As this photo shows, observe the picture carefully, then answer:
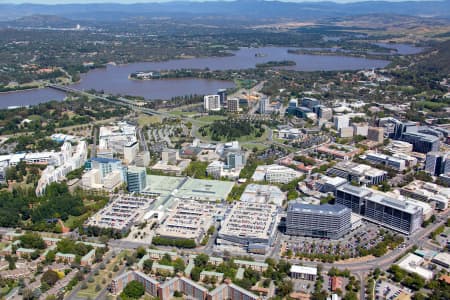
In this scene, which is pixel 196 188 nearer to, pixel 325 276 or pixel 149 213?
pixel 149 213

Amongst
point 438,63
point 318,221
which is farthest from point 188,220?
point 438,63

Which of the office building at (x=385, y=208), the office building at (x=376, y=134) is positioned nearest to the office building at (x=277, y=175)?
the office building at (x=385, y=208)

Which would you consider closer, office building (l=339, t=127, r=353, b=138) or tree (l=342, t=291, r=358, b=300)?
tree (l=342, t=291, r=358, b=300)

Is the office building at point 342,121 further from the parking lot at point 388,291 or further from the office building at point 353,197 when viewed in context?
the parking lot at point 388,291

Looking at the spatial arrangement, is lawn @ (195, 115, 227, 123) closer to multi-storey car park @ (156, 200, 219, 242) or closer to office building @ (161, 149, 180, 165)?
office building @ (161, 149, 180, 165)

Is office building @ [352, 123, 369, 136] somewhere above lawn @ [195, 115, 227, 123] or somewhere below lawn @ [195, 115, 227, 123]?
above

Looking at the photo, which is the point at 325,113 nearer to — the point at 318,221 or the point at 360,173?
the point at 360,173

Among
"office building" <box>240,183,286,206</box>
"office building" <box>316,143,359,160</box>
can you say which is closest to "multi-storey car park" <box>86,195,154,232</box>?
"office building" <box>240,183,286,206</box>
